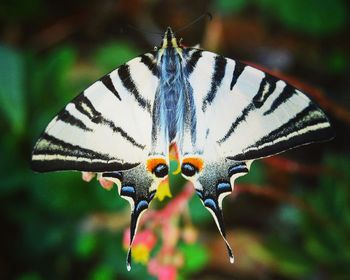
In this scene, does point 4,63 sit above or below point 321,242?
above

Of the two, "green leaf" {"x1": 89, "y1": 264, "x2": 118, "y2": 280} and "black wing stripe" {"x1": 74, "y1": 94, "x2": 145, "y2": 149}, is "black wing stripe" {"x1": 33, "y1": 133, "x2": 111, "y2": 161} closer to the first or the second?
"black wing stripe" {"x1": 74, "y1": 94, "x2": 145, "y2": 149}

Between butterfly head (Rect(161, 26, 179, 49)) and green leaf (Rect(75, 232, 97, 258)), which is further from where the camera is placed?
green leaf (Rect(75, 232, 97, 258))

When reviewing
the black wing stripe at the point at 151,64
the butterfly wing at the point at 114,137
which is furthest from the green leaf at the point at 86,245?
the black wing stripe at the point at 151,64

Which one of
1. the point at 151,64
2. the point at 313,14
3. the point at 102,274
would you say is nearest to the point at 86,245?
the point at 102,274

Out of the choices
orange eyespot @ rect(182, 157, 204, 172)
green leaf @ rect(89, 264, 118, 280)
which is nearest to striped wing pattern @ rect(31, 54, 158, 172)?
orange eyespot @ rect(182, 157, 204, 172)

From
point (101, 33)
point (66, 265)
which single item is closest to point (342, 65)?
point (101, 33)

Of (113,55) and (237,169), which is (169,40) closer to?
(237,169)

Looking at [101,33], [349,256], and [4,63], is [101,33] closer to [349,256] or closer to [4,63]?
[4,63]
